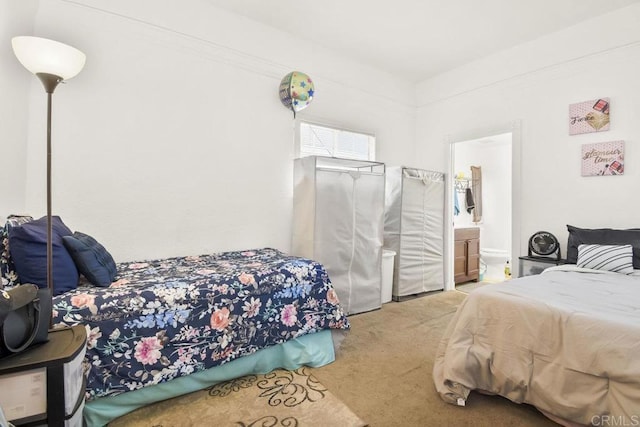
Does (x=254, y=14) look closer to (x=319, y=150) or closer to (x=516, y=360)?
(x=319, y=150)

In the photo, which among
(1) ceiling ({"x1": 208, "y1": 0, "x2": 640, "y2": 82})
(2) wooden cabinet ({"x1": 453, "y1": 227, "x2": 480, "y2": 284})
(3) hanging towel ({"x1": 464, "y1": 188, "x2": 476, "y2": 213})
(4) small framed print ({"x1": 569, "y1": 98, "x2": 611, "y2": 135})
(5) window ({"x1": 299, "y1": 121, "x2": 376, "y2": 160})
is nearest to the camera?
(1) ceiling ({"x1": 208, "y1": 0, "x2": 640, "y2": 82})

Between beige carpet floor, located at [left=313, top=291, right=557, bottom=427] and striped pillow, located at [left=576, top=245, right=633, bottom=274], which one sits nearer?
beige carpet floor, located at [left=313, top=291, right=557, bottom=427]

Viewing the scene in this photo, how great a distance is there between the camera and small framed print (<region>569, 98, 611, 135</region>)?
303 cm

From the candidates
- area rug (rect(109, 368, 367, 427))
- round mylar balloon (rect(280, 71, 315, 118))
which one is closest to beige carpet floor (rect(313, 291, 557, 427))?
area rug (rect(109, 368, 367, 427))

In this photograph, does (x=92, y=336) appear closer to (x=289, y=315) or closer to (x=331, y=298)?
(x=289, y=315)

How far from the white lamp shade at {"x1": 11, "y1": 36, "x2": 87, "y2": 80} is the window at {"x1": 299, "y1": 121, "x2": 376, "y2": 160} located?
7.16ft

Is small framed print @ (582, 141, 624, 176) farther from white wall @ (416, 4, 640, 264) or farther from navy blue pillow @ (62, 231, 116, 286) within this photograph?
navy blue pillow @ (62, 231, 116, 286)

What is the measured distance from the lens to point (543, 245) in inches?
129

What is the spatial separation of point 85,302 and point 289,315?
3.96 feet

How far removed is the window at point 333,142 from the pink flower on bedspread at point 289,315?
74.3 inches

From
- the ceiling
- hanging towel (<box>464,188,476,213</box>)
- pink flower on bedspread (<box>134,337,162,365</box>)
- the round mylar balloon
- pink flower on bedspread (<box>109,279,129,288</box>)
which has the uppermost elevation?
the ceiling

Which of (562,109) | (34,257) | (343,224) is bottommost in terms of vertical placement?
(34,257)

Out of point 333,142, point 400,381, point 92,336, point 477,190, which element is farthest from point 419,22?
point 92,336

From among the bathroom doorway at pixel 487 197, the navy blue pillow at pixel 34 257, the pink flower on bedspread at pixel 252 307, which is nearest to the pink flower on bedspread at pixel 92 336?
the navy blue pillow at pixel 34 257
